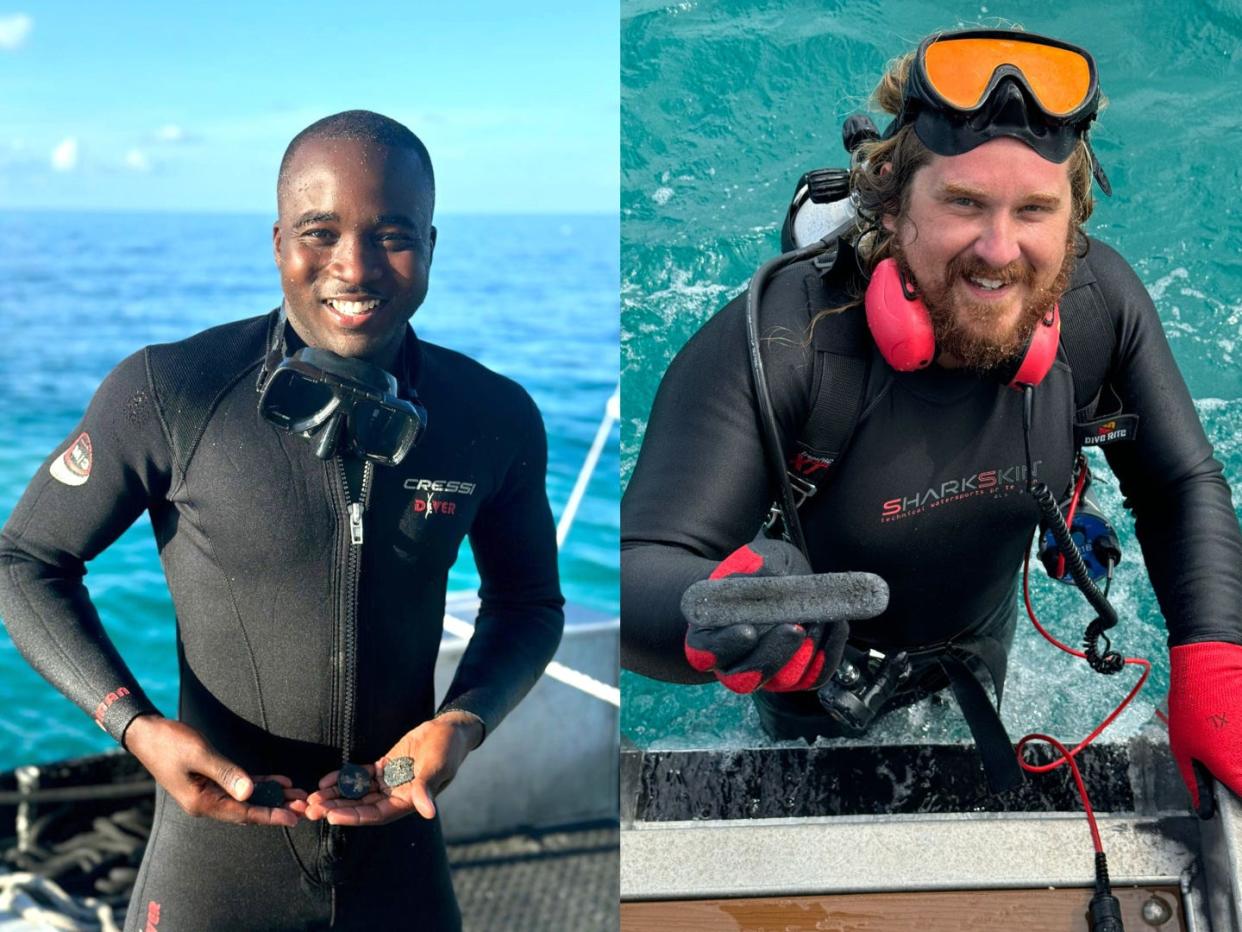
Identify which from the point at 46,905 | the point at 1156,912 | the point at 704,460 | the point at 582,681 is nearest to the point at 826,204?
the point at 704,460

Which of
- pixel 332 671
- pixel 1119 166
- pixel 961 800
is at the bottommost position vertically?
pixel 961 800

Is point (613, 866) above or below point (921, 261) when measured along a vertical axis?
below

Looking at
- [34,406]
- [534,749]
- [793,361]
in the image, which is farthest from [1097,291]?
[34,406]

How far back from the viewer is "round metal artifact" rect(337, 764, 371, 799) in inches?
54.2

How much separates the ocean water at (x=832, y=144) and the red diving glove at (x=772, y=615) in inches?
89.8

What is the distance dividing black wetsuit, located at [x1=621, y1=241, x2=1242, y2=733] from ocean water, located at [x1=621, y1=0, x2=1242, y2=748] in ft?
5.13

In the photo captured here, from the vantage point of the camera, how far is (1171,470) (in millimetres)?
2396

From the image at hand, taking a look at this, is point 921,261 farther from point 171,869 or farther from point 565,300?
point 171,869

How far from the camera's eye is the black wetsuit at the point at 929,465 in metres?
2.12

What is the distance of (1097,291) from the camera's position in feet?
7.68

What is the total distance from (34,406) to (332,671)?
446 mm

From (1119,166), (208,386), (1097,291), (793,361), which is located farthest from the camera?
(1119,166)

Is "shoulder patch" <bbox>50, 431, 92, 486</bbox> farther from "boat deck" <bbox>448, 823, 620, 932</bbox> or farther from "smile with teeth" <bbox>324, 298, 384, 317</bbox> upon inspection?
"boat deck" <bbox>448, 823, 620, 932</bbox>

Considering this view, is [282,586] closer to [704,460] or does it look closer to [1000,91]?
[704,460]
